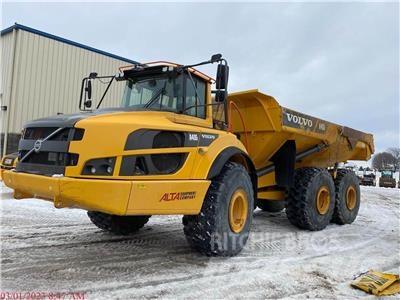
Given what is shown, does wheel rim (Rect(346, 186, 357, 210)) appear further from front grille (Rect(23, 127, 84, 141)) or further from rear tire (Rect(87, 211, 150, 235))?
A: front grille (Rect(23, 127, 84, 141))

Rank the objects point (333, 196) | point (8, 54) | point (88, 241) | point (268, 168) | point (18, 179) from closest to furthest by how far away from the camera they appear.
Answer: point (18, 179) → point (88, 241) → point (268, 168) → point (333, 196) → point (8, 54)

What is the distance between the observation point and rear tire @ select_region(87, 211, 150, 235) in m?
6.66

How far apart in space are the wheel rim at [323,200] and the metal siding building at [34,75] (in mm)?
12004

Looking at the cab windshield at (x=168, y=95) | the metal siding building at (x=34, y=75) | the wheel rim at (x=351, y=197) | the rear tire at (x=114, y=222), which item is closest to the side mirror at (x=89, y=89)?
the cab windshield at (x=168, y=95)

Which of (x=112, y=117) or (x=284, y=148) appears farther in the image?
(x=284, y=148)

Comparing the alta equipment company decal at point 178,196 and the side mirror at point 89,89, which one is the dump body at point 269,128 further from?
the alta equipment company decal at point 178,196

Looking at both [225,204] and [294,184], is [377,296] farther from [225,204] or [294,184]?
[294,184]

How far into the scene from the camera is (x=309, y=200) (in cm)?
786

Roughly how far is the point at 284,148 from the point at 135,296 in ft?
15.4

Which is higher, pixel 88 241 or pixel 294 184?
pixel 294 184

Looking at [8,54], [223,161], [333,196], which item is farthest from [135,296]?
[8,54]

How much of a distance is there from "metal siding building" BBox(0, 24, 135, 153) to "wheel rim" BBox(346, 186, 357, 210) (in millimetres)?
11946

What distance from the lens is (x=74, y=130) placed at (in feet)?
14.1

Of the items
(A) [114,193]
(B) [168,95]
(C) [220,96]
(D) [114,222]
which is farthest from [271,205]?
(A) [114,193]
